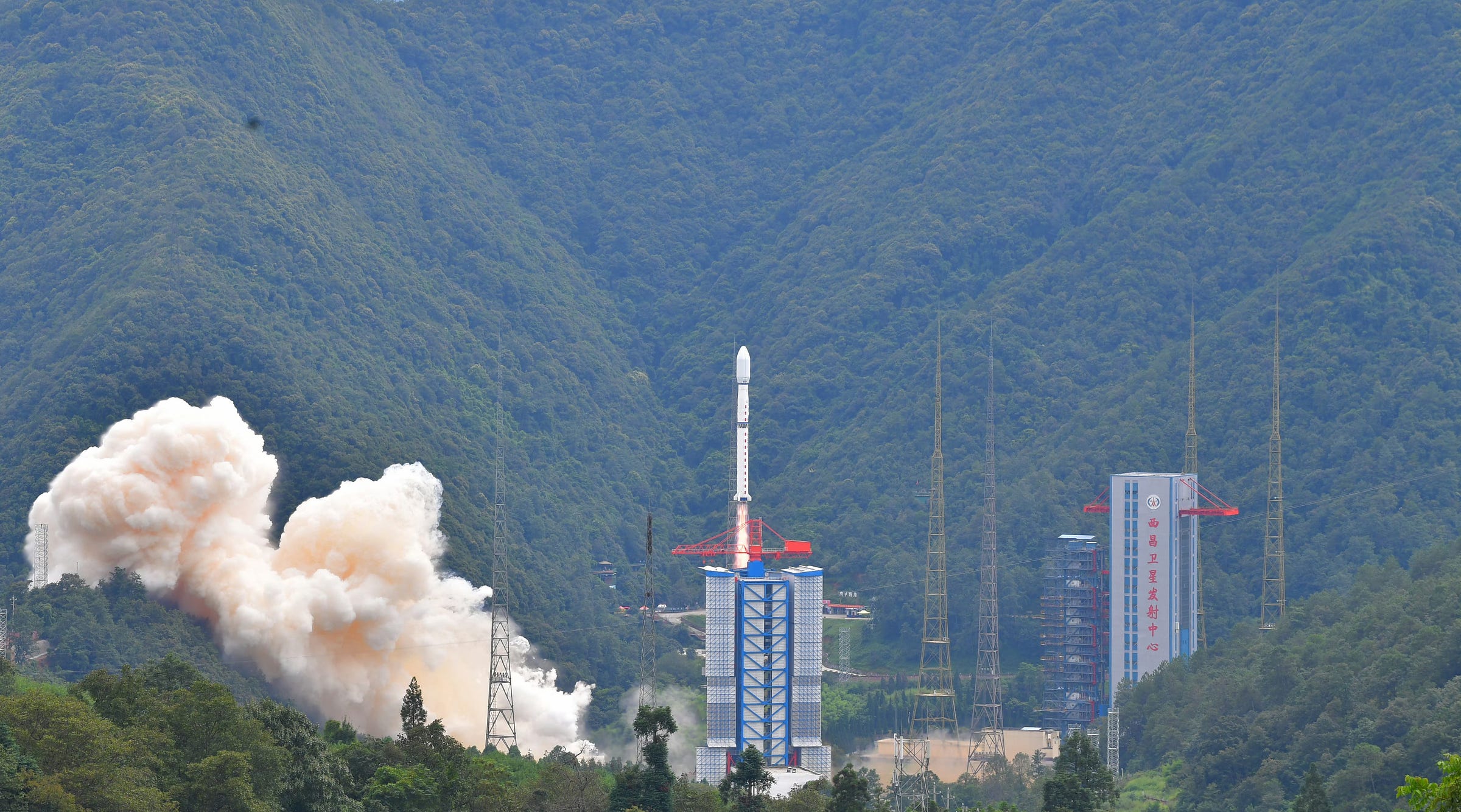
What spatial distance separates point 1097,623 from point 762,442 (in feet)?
135

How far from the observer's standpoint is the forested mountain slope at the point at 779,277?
130250mm

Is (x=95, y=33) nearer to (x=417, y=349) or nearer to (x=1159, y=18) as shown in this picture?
(x=417, y=349)

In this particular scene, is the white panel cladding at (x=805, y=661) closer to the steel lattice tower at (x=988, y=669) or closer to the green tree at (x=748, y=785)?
the steel lattice tower at (x=988, y=669)

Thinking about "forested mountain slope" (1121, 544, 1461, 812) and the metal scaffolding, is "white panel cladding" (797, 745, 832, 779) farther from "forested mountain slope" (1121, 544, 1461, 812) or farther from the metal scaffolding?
the metal scaffolding

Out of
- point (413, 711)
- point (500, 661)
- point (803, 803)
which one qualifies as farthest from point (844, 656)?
point (803, 803)

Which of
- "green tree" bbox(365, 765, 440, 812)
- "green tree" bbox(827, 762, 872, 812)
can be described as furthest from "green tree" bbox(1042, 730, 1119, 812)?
"green tree" bbox(365, 765, 440, 812)

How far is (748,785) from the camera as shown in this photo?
74.4 metres

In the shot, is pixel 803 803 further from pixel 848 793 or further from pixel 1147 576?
pixel 1147 576

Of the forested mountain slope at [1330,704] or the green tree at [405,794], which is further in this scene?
the forested mountain slope at [1330,704]

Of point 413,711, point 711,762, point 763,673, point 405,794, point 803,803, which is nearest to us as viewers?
point 405,794

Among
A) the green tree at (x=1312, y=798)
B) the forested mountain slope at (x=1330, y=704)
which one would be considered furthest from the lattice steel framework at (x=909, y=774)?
the green tree at (x=1312, y=798)

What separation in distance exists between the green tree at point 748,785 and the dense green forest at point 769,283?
108 ft

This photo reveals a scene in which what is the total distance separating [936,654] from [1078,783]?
52.9 m

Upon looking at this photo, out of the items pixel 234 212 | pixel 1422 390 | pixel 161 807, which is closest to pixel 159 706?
pixel 161 807
